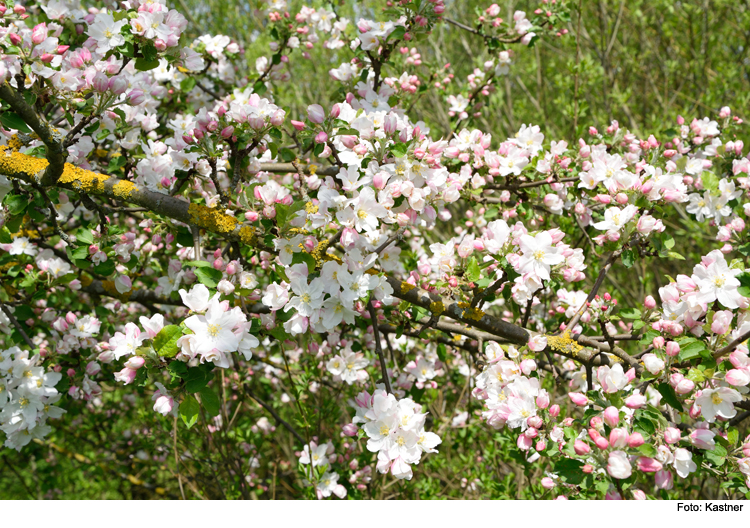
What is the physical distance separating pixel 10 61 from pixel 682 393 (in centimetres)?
235

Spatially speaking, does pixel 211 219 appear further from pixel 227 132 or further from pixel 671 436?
pixel 671 436

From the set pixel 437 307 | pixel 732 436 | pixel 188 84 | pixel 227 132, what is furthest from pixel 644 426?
pixel 188 84

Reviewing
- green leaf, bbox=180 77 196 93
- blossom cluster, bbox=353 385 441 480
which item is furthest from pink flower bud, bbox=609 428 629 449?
green leaf, bbox=180 77 196 93

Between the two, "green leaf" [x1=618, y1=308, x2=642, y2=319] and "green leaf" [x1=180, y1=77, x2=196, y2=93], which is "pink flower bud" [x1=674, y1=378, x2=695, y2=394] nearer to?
"green leaf" [x1=618, y1=308, x2=642, y2=319]

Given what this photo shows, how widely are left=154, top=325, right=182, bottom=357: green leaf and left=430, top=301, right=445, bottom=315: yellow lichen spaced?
915 mm

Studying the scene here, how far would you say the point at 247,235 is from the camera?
1768 millimetres

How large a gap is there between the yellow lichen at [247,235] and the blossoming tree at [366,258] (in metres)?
0.02

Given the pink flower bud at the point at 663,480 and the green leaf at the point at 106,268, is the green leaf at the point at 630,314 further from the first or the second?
the green leaf at the point at 106,268

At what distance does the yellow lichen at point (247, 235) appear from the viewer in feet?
5.80

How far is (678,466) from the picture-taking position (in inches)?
55.6

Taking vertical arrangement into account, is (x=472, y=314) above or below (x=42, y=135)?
below

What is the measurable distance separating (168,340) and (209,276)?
326 mm

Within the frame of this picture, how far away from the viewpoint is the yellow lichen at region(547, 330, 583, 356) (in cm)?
186

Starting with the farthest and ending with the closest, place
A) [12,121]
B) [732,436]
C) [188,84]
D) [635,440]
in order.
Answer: [188,84]
[12,121]
[732,436]
[635,440]
